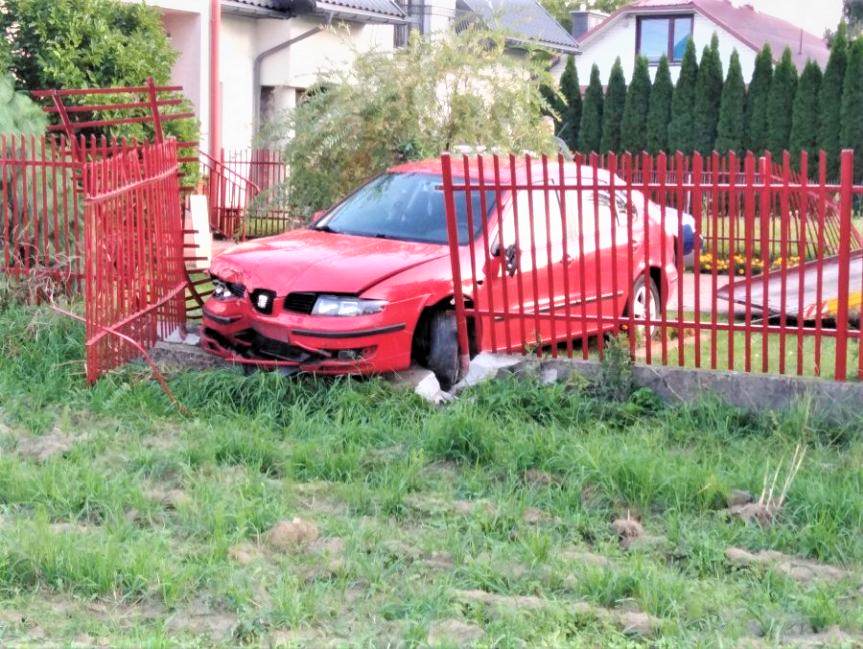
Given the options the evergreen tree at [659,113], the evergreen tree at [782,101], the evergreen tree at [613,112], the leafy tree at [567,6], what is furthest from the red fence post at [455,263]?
the leafy tree at [567,6]

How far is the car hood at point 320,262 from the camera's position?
25.8 ft

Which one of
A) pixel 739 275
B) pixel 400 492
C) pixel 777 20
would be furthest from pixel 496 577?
pixel 777 20

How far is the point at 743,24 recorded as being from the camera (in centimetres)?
4528

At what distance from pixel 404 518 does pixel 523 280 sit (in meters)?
2.96

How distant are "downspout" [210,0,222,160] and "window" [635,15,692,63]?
1105 inches

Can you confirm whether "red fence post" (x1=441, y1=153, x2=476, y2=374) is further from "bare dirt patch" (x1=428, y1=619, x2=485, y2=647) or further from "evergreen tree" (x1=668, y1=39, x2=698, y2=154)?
"evergreen tree" (x1=668, y1=39, x2=698, y2=154)

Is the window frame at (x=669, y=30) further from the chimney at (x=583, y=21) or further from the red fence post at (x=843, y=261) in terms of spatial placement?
the red fence post at (x=843, y=261)

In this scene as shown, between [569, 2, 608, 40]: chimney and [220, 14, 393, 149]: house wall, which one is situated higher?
[569, 2, 608, 40]: chimney

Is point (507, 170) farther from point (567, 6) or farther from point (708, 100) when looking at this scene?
point (567, 6)

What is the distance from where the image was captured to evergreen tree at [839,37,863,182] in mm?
27750

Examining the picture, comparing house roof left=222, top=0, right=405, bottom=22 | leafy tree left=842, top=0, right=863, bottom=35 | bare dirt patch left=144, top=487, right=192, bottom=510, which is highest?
leafy tree left=842, top=0, right=863, bottom=35

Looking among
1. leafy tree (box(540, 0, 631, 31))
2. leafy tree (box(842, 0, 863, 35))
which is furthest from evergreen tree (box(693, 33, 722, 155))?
leafy tree (box(540, 0, 631, 31))

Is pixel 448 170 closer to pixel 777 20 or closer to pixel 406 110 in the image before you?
pixel 406 110

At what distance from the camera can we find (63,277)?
9930mm
